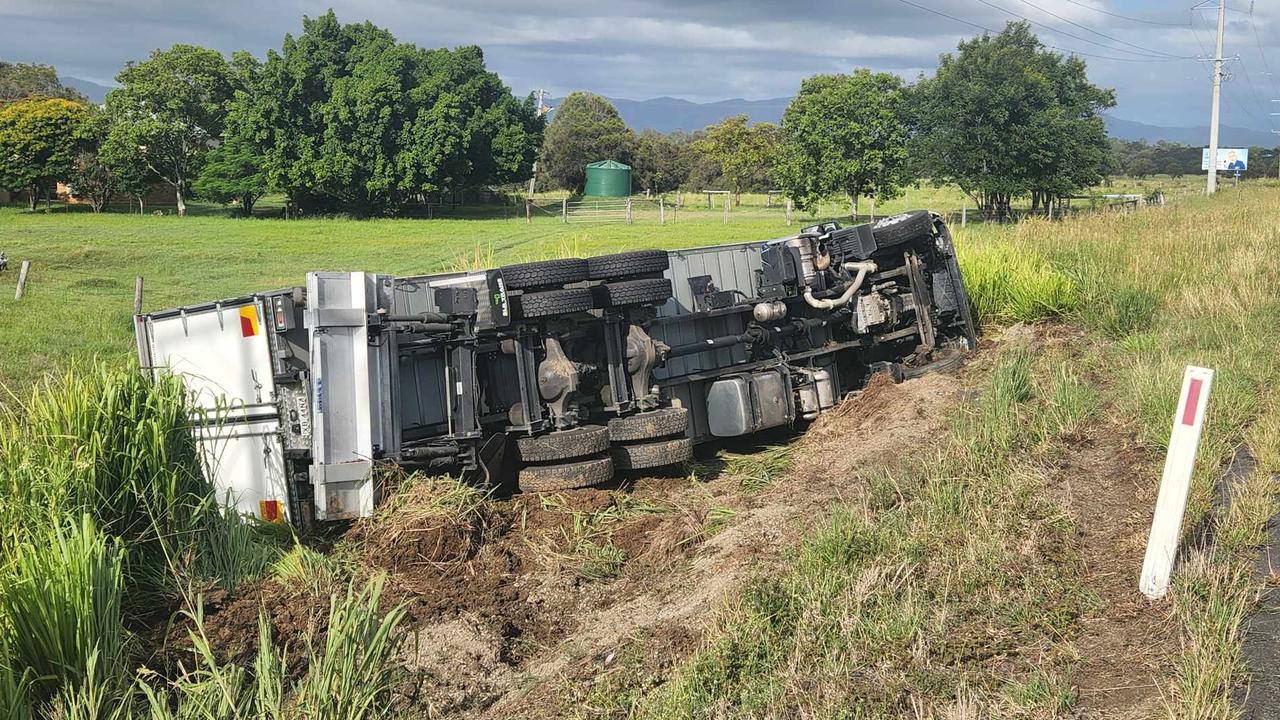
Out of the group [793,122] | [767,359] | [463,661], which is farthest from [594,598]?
[793,122]

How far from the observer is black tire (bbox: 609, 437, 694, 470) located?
8.37 meters

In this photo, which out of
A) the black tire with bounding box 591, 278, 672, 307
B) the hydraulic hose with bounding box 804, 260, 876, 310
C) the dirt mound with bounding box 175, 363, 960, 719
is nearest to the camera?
the dirt mound with bounding box 175, 363, 960, 719

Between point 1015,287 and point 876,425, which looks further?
point 1015,287

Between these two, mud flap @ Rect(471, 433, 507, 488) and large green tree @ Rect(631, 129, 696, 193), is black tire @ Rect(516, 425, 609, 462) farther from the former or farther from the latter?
large green tree @ Rect(631, 129, 696, 193)


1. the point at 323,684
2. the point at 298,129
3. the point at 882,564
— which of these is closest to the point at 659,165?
the point at 298,129

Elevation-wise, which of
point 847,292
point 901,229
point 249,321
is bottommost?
point 847,292

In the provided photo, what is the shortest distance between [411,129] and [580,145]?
107 feet

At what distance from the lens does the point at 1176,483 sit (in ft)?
16.3

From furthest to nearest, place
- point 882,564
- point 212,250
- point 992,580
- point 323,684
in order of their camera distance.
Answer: point 212,250
point 882,564
point 992,580
point 323,684

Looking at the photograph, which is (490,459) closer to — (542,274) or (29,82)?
(542,274)

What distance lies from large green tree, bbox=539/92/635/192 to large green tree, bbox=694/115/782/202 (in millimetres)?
7907

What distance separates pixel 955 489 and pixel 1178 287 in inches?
347

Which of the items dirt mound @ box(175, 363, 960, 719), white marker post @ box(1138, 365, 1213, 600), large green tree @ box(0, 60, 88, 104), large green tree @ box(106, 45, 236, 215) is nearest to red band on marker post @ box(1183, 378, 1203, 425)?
white marker post @ box(1138, 365, 1213, 600)

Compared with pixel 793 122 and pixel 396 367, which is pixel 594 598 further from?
pixel 793 122
